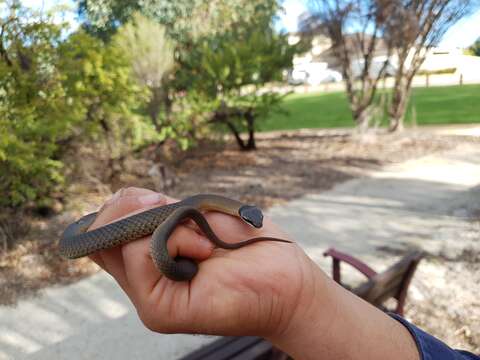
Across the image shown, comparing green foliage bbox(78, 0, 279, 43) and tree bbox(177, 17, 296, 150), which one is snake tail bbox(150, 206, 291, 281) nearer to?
tree bbox(177, 17, 296, 150)

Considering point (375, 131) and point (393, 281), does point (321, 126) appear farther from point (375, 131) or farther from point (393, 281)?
point (393, 281)

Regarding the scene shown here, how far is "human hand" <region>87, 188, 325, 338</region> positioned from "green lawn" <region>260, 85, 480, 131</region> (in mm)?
12419

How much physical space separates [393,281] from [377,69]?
1447 cm

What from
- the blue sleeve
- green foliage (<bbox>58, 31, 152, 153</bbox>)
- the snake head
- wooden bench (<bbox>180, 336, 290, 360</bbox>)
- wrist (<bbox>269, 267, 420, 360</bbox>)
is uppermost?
green foliage (<bbox>58, 31, 152, 153</bbox>)

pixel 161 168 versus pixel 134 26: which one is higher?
pixel 134 26

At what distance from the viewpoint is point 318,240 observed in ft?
21.1

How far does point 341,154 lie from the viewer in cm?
1334

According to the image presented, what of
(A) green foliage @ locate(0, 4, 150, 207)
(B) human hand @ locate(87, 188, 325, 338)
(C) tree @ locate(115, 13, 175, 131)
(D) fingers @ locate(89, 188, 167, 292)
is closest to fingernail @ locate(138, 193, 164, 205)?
(D) fingers @ locate(89, 188, 167, 292)

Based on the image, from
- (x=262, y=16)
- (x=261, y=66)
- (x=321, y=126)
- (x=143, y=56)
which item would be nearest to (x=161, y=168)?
(x=143, y=56)

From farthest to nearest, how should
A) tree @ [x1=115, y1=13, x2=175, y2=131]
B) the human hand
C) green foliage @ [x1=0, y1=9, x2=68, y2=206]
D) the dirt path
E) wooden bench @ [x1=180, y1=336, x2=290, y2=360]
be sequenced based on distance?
tree @ [x1=115, y1=13, x2=175, y2=131], green foliage @ [x1=0, y1=9, x2=68, y2=206], the dirt path, wooden bench @ [x1=180, y1=336, x2=290, y2=360], the human hand

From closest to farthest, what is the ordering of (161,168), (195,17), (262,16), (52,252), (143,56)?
1. (52,252)
2. (161,168)
3. (143,56)
4. (195,17)
5. (262,16)

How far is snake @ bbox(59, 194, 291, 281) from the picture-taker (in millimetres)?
1395

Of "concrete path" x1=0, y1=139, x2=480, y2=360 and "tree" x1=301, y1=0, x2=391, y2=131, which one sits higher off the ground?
"tree" x1=301, y1=0, x2=391, y2=131

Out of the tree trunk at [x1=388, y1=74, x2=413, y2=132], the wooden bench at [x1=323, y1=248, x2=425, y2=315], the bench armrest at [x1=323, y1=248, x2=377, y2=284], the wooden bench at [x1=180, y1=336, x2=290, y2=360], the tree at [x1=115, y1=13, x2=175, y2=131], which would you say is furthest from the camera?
the tree trunk at [x1=388, y1=74, x2=413, y2=132]
